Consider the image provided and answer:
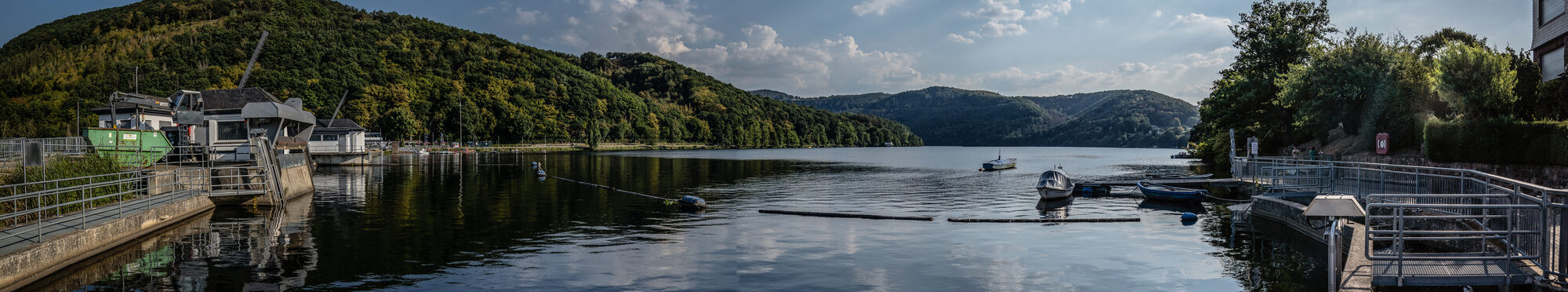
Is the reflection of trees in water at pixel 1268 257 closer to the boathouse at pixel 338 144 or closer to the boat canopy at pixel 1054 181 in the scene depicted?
the boat canopy at pixel 1054 181

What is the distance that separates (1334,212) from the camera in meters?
12.7

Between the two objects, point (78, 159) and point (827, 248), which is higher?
point (78, 159)

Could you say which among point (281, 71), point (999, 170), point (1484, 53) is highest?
point (281, 71)

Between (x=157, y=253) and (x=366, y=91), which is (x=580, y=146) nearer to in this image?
(x=366, y=91)

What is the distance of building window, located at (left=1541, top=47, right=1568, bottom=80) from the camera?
35.4 m

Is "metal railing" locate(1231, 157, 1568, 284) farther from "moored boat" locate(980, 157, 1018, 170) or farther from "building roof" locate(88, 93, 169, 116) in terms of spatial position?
"moored boat" locate(980, 157, 1018, 170)

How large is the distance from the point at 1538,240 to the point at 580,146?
188019 millimetres

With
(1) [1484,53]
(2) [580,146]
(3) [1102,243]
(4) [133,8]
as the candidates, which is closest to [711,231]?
(3) [1102,243]

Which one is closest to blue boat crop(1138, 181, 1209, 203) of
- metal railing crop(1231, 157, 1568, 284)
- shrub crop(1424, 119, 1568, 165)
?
metal railing crop(1231, 157, 1568, 284)

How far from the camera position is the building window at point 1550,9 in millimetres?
35188

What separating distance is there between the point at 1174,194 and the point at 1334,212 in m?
28.1

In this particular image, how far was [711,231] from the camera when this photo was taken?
2591 centimetres

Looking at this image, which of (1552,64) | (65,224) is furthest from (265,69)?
(1552,64)

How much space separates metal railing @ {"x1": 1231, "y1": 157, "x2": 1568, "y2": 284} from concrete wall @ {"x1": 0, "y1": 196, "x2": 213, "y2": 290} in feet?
74.6
